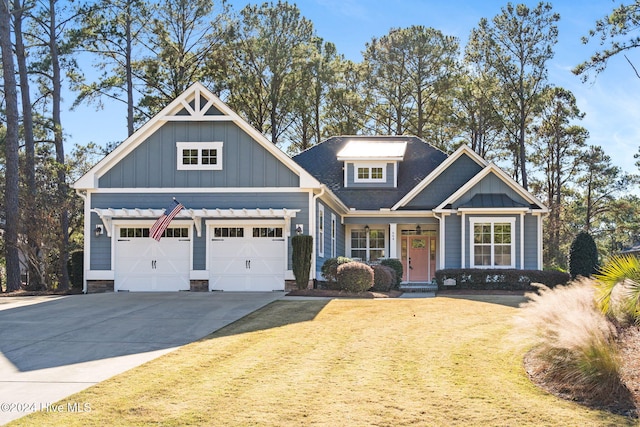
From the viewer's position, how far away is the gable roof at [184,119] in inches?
845

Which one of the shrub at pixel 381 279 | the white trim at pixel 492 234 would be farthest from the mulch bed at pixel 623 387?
the white trim at pixel 492 234

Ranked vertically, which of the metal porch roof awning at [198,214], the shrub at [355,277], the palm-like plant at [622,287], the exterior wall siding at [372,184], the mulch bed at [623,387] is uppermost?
the exterior wall siding at [372,184]

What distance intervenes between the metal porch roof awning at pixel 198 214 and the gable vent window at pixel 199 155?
1386mm

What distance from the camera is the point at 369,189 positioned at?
2819 cm

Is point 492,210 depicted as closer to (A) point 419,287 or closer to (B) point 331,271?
(A) point 419,287

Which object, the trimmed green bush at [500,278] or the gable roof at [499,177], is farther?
the gable roof at [499,177]

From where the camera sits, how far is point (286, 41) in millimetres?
37125

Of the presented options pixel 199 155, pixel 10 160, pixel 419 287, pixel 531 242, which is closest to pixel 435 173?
pixel 531 242

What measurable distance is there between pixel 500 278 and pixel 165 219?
34.6ft

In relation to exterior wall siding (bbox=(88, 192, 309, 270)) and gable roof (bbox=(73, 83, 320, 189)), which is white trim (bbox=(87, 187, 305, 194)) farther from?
gable roof (bbox=(73, 83, 320, 189))

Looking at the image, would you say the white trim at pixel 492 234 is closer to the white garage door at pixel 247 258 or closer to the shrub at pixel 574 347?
the white garage door at pixel 247 258

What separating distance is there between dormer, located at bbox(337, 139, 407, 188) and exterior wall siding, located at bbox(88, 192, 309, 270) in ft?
23.5

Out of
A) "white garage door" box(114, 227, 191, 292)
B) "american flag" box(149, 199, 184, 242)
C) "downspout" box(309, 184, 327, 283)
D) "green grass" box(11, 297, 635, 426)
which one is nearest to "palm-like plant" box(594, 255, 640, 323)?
"green grass" box(11, 297, 635, 426)

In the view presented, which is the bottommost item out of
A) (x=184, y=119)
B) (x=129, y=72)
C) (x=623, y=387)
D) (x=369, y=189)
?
(x=623, y=387)
